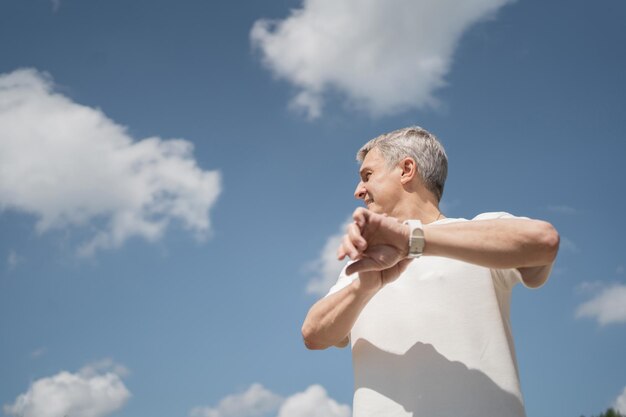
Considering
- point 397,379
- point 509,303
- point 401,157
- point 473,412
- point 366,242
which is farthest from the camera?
point 401,157

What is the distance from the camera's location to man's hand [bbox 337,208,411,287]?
304 centimetres

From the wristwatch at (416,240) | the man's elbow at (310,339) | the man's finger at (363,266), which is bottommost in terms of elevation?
the man's elbow at (310,339)

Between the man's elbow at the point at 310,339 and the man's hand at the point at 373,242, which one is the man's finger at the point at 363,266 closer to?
the man's hand at the point at 373,242

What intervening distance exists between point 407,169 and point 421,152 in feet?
0.73

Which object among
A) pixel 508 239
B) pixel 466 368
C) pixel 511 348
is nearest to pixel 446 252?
pixel 508 239

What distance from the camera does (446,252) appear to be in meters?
3.14

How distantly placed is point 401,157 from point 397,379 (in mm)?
1896

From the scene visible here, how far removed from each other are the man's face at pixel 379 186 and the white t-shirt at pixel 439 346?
2.39 feet

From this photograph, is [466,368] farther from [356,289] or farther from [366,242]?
[366,242]

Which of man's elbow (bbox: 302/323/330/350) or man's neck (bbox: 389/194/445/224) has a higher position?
man's neck (bbox: 389/194/445/224)

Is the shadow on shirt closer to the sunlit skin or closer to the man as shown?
the man

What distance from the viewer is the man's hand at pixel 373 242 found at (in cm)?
304

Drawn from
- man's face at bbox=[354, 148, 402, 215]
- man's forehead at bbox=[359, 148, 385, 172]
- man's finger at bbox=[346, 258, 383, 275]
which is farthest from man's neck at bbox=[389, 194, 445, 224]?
man's finger at bbox=[346, 258, 383, 275]

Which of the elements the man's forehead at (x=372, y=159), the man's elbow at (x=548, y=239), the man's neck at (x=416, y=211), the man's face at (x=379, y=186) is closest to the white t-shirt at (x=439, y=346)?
the man's elbow at (x=548, y=239)
